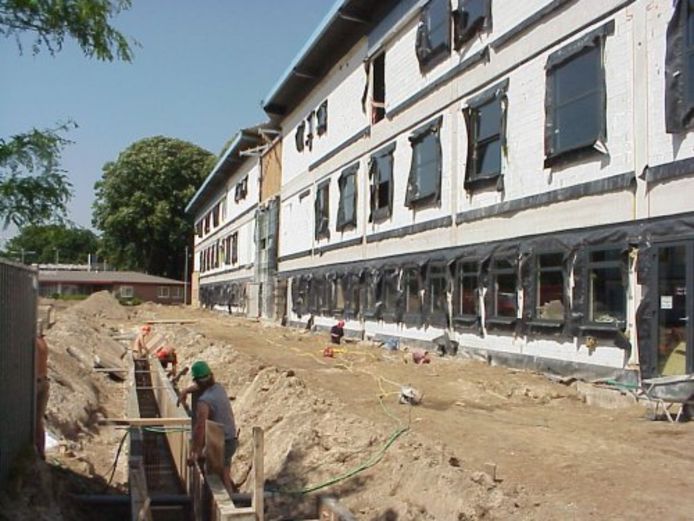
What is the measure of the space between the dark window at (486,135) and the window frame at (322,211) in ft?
37.3

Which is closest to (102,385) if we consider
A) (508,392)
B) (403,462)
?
(508,392)

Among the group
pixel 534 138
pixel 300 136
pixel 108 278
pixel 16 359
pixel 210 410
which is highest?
pixel 300 136

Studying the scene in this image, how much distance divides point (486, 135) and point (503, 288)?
3.32 meters

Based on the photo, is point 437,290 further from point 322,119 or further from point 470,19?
point 322,119

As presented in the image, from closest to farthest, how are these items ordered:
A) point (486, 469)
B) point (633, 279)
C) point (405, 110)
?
point (486, 469), point (633, 279), point (405, 110)

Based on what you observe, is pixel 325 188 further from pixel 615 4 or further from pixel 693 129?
pixel 693 129

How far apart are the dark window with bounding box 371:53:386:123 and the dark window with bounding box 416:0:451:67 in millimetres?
3290

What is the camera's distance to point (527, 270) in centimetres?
1338

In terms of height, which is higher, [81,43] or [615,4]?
[615,4]

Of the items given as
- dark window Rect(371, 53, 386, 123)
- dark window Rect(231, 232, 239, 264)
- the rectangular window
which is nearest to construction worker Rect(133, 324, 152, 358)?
dark window Rect(371, 53, 386, 123)

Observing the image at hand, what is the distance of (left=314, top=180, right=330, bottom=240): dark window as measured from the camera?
26.9 metres

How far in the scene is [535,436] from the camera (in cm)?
892

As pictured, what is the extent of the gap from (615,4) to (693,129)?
2.84m

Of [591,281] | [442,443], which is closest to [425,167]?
[591,281]
